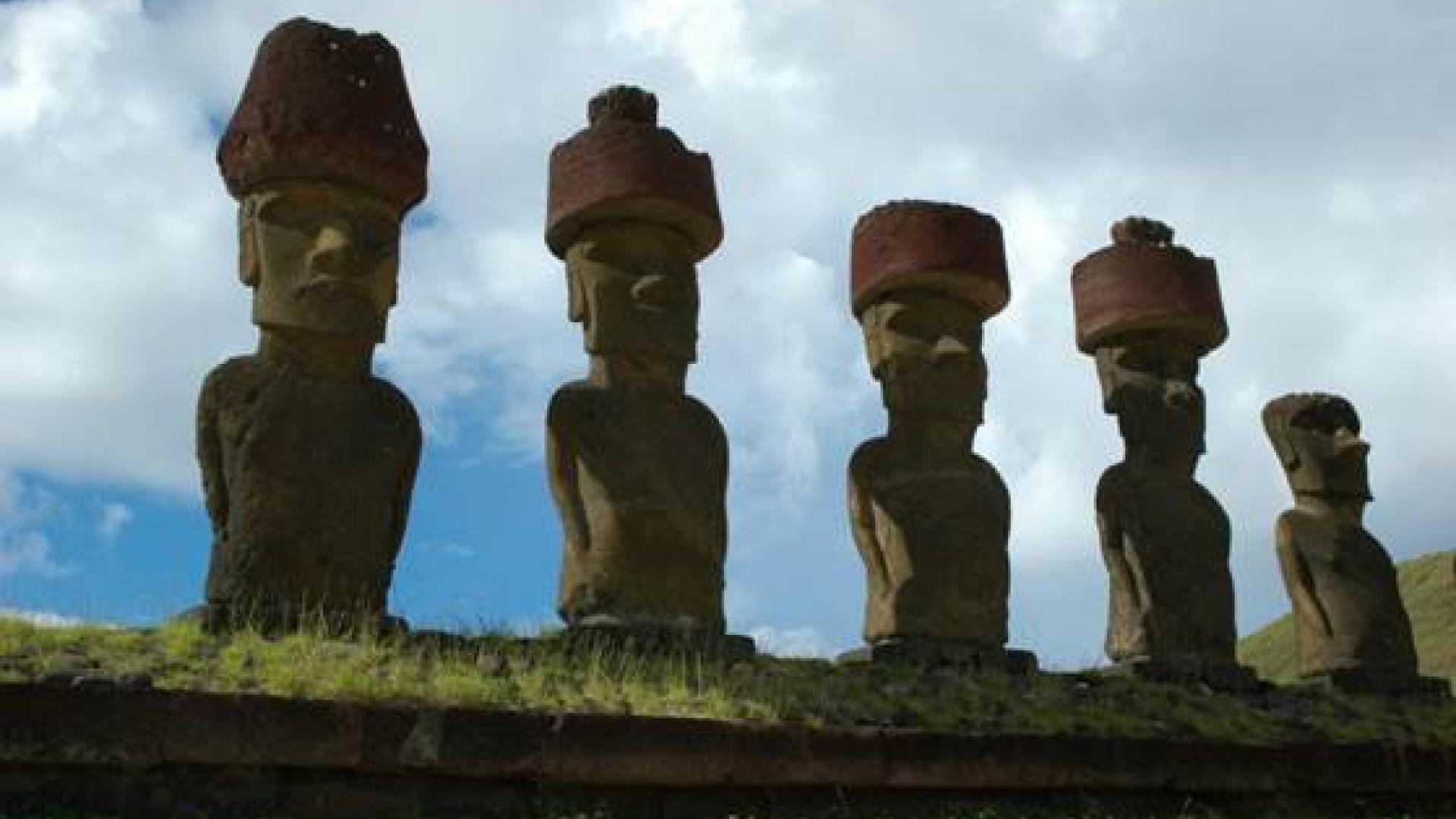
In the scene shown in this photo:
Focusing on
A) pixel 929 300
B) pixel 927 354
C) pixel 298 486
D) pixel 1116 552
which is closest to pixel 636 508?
pixel 298 486

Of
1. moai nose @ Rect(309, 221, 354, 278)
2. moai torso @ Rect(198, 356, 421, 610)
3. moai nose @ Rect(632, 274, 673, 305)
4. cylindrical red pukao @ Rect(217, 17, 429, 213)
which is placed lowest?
moai torso @ Rect(198, 356, 421, 610)

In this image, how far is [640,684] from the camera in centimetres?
707

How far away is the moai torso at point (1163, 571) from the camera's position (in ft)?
33.9

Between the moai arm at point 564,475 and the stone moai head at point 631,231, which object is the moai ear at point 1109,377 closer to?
the stone moai head at point 631,231

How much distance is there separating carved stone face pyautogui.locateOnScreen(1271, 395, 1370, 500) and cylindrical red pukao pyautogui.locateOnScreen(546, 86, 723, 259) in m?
4.95

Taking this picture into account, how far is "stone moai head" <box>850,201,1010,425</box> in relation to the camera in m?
9.80

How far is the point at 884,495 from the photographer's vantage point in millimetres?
9555

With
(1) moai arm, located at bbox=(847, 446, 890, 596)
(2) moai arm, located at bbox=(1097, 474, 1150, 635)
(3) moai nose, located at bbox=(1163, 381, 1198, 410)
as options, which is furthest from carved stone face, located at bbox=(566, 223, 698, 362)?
(3) moai nose, located at bbox=(1163, 381, 1198, 410)

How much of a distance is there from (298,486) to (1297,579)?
724 centimetres

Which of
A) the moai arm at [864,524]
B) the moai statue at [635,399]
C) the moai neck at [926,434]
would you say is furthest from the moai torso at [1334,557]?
the moai statue at [635,399]

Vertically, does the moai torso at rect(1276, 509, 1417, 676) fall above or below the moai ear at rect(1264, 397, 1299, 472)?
below

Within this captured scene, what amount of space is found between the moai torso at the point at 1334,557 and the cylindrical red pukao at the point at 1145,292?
1.01 m

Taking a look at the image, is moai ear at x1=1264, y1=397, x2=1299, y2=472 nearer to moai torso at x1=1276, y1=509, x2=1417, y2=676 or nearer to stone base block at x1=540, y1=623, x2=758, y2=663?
moai torso at x1=1276, y1=509, x2=1417, y2=676

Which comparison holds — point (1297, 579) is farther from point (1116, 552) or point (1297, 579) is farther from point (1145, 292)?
point (1145, 292)
